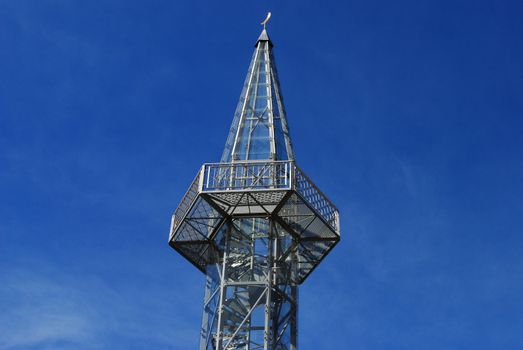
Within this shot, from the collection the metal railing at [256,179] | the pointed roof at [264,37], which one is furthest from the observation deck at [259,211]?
the pointed roof at [264,37]

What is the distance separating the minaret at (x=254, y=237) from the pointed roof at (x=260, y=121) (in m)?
0.07

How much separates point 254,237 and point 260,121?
6594mm

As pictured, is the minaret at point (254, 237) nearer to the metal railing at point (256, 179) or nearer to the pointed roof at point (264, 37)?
the metal railing at point (256, 179)

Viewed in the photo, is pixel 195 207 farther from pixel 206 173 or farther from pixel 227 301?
pixel 227 301

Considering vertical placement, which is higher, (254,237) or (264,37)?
(264,37)

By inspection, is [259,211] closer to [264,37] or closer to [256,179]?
[256,179]

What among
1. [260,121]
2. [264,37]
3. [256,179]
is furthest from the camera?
[264,37]

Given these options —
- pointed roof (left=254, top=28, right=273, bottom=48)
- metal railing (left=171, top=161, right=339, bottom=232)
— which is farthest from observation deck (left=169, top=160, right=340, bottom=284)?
pointed roof (left=254, top=28, right=273, bottom=48)

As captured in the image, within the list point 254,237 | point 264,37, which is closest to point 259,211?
point 254,237

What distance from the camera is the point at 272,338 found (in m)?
34.1

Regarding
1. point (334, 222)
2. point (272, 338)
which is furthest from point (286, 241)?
point (272, 338)

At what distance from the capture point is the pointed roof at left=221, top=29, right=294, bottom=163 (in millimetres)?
39094

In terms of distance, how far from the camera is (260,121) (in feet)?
133

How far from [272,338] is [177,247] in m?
6.77
